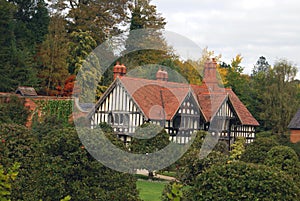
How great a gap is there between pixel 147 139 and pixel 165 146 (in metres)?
0.83

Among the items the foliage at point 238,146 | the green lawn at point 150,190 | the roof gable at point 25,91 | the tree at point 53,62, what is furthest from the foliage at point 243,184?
the tree at point 53,62

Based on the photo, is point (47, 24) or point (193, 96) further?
point (47, 24)

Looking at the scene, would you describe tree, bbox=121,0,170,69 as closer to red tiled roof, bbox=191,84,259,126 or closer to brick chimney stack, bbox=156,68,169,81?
brick chimney stack, bbox=156,68,169,81

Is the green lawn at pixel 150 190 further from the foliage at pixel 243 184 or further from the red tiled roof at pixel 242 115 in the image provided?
the red tiled roof at pixel 242 115

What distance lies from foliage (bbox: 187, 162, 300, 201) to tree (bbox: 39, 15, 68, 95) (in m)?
25.5

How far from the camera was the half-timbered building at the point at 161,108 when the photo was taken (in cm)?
2500

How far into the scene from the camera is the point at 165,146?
2186cm

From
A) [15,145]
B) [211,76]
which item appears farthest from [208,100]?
[15,145]

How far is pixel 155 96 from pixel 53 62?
403 inches

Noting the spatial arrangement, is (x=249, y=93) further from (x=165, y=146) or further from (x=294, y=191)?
(x=294, y=191)

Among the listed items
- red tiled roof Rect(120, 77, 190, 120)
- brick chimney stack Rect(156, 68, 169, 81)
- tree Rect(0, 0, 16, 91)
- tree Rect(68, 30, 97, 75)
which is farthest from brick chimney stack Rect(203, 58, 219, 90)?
tree Rect(0, 0, 16, 91)

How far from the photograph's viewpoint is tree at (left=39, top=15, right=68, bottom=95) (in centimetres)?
3344

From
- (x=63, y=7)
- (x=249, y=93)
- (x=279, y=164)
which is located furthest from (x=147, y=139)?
(x=63, y=7)

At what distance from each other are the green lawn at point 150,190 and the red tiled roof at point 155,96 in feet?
15.3
